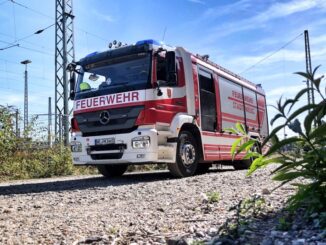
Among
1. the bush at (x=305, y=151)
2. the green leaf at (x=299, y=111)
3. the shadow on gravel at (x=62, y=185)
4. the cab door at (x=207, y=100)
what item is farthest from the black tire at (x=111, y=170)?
the green leaf at (x=299, y=111)

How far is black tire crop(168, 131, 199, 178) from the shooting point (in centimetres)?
855

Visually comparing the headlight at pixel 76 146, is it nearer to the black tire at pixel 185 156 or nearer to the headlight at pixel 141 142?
the headlight at pixel 141 142

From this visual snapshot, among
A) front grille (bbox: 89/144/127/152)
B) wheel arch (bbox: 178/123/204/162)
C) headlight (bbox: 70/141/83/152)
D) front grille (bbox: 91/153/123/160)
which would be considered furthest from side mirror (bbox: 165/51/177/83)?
headlight (bbox: 70/141/83/152)

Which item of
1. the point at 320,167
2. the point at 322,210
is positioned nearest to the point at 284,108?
the point at 320,167

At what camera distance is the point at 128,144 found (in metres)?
8.02

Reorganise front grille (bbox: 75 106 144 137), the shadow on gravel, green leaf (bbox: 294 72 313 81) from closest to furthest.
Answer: green leaf (bbox: 294 72 313 81) < the shadow on gravel < front grille (bbox: 75 106 144 137)

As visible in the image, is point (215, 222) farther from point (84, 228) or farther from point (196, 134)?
point (196, 134)

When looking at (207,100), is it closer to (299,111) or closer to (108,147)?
(108,147)

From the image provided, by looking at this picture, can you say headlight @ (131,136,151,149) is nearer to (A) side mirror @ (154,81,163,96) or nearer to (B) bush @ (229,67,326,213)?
(A) side mirror @ (154,81,163,96)

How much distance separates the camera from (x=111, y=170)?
1048 cm

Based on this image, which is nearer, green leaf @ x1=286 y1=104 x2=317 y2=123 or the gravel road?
green leaf @ x1=286 y1=104 x2=317 y2=123

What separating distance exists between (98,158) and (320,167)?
6.34 m

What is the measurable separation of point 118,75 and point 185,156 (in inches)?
85.8

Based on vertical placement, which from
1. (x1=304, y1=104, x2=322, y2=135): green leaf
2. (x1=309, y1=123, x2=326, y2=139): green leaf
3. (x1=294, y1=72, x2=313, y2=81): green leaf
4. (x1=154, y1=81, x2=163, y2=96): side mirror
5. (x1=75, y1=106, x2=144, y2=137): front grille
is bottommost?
(x1=309, y1=123, x2=326, y2=139): green leaf
